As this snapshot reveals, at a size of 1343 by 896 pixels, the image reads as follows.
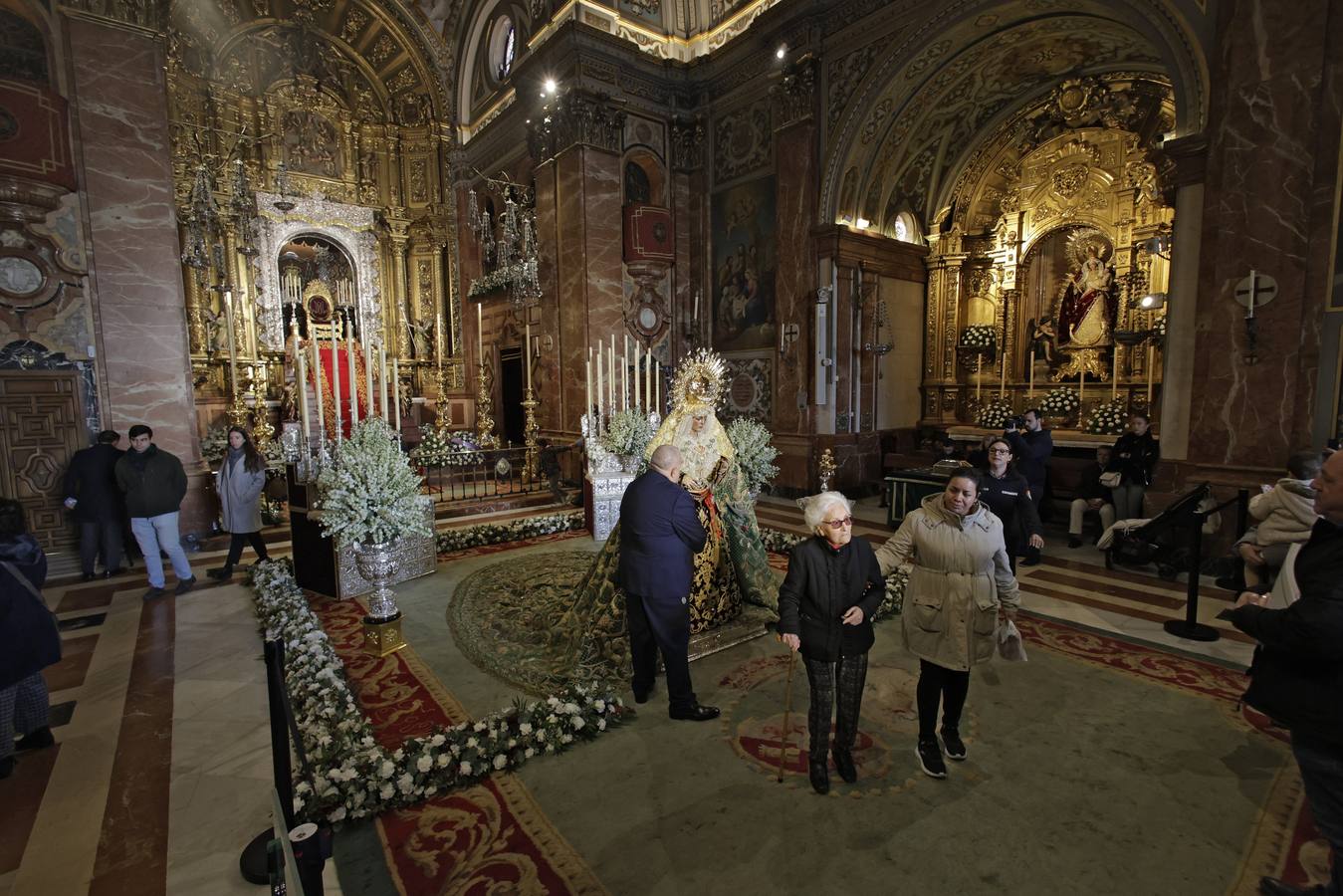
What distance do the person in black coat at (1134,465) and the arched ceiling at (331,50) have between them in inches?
700

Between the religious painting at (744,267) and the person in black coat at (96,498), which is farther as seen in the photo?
the religious painting at (744,267)

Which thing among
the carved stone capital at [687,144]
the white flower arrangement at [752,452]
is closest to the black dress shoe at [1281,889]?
the white flower arrangement at [752,452]

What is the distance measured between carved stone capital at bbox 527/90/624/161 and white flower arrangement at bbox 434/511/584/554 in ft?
25.1

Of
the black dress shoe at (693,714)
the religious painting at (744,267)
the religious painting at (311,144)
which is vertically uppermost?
the religious painting at (311,144)

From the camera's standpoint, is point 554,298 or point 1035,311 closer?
point 1035,311

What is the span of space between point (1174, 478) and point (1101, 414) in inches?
136

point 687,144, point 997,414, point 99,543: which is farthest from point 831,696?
point 687,144

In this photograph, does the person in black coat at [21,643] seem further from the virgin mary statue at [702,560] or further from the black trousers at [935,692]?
the black trousers at [935,692]

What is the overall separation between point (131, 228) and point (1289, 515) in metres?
12.5

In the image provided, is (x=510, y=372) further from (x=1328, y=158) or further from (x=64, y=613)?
(x=1328, y=158)

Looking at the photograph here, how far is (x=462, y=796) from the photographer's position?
3.31 m

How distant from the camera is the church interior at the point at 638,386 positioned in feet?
10.3

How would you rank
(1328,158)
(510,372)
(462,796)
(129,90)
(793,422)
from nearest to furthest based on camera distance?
(462,796) → (1328,158) → (129,90) → (793,422) → (510,372)

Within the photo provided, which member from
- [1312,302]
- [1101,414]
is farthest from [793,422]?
[1312,302]
